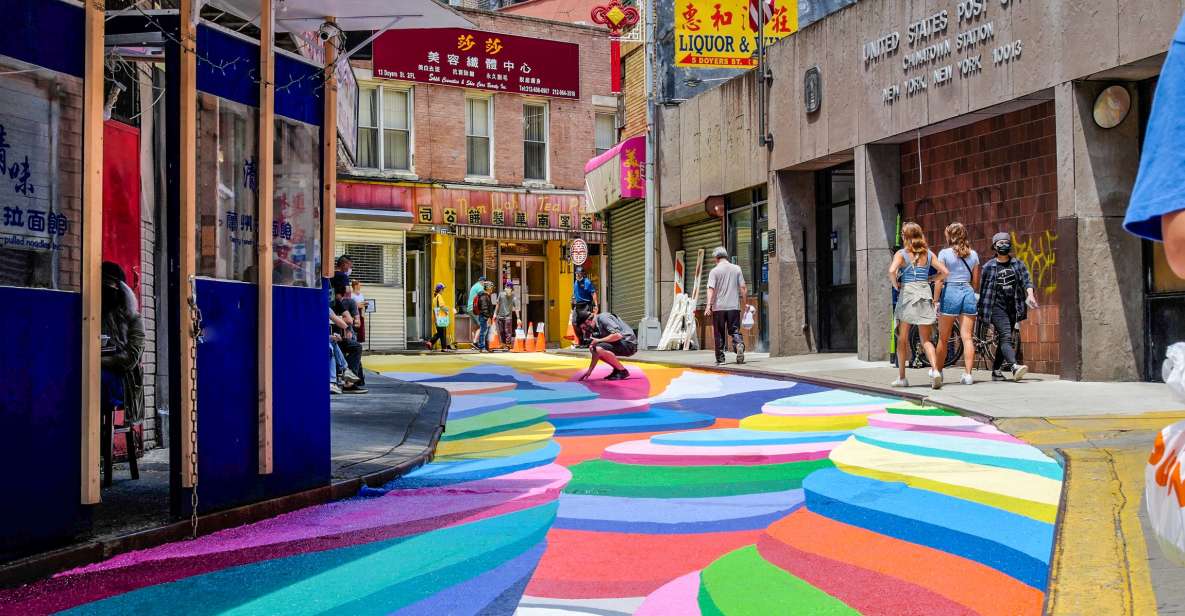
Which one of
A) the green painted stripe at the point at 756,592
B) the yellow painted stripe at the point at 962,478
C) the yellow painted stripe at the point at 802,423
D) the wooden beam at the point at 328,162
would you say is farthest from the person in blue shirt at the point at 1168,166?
the yellow painted stripe at the point at 802,423

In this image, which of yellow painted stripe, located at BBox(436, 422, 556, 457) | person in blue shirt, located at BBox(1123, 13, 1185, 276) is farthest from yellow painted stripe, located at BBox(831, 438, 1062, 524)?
person in blue shirt, located at BBox(1123, 13, 1185, 276)

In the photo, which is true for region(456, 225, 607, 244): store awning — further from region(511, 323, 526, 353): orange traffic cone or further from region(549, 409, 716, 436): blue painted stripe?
region(549, 409, 716, 436): blue painted stripe

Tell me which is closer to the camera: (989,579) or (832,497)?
(989,579)

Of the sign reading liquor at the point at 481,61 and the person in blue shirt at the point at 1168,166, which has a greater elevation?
the sign reading liquor at the point at 481,61

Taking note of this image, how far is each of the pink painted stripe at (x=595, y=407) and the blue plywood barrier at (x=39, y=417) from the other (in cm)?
702

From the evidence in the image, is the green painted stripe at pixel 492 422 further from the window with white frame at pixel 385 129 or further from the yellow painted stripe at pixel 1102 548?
the window with white frame at pixel 385 129

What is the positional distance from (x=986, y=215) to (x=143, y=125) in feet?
36.2

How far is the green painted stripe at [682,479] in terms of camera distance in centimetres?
701

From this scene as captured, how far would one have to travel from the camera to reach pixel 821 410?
460 inches

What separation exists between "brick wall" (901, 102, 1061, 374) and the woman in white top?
1689 mm

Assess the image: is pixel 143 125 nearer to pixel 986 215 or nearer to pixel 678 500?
pixel 678 500

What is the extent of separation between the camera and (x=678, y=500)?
6711 millimetres

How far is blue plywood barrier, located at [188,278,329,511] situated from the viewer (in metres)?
6.23

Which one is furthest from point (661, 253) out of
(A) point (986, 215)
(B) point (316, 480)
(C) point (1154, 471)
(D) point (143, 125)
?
(C) point (1154, 471)
